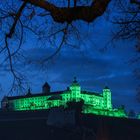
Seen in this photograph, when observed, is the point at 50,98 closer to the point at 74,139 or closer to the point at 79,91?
the point at 79,91

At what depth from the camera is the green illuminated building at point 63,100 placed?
126m

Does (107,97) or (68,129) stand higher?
(107,97)

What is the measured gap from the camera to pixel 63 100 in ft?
410

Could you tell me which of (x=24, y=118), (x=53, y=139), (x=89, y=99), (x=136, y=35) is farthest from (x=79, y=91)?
(x=136, y=35)

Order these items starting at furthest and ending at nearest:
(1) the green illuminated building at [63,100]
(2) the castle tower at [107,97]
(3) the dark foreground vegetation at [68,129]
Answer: (2) the castle tower at [107,97] < (1) the green illuminated building at [63,100] < (3) the dark foreground vegetation at [68,129]

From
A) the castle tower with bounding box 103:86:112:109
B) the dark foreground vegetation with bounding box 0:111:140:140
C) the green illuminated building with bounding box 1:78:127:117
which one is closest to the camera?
the dark foreground vegetation with bounding box 0:111:140:140

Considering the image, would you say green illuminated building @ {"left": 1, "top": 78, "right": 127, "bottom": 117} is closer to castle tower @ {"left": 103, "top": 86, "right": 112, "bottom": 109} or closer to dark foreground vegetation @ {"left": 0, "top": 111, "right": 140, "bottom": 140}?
castle tower @ {"left": 103, "top": 86, "right": 112, "bottom": 109}

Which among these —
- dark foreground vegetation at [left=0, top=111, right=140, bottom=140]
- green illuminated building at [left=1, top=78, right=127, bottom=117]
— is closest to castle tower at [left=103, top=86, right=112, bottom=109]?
green illuminated building at [left=1, top=78, right=127, bottom=117]

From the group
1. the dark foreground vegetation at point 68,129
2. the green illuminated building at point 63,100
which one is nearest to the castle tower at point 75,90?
the green illuminated building at point 63,100

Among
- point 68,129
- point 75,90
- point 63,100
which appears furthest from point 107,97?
point 68,129

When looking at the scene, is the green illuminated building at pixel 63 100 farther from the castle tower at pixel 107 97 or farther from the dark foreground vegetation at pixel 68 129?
the dark foreground vegetation at pixel 68 129

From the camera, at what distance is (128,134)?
63750 mm

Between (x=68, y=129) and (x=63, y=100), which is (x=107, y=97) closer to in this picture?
(x=63, y=100)

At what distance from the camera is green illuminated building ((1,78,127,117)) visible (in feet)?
412
